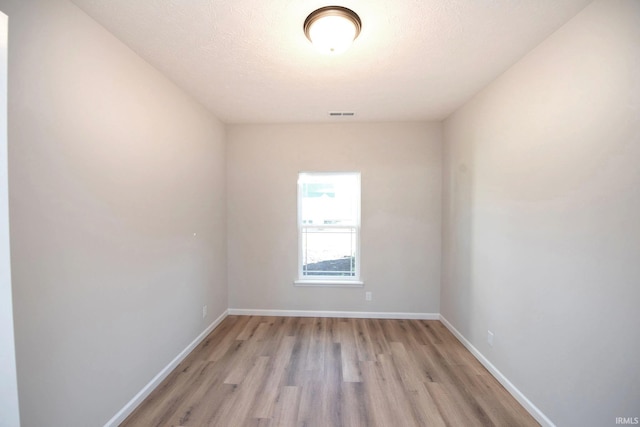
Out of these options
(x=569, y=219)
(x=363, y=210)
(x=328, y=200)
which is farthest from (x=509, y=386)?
(x=328, y=200)

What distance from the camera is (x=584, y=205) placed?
141cm

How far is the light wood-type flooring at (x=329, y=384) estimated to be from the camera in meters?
1.74

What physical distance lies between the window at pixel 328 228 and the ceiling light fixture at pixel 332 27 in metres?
2.00

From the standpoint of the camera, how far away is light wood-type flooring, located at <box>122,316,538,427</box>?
5.71ft

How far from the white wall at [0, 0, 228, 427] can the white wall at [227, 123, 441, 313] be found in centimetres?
109

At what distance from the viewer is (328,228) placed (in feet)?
11.5

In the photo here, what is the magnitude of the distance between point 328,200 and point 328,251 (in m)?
0.74

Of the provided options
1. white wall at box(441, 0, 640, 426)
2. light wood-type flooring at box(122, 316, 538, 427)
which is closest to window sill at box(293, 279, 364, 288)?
light wood-type flooring at box(122, 316, 538, 427)

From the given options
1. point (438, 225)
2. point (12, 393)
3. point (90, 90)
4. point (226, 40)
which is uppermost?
point (226, 40)

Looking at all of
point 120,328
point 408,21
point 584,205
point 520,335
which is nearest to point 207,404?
point 120,328

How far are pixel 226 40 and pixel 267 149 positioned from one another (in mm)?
1763

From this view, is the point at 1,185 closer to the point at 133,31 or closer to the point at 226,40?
the point at 133,31

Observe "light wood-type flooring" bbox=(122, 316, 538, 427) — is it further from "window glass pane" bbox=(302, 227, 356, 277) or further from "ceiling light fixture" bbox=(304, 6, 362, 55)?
"ceiling light fixture" bbox=(304, 6, 362, 55)

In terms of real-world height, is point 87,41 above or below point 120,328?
above
